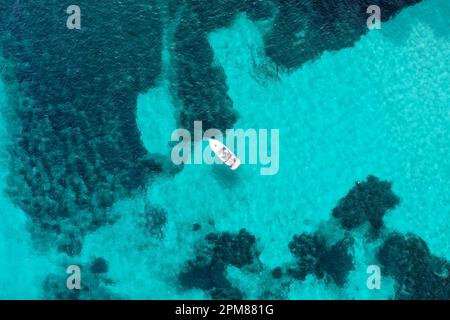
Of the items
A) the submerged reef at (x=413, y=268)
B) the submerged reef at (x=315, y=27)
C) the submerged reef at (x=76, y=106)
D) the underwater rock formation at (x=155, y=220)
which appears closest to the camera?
the submerged reef at (x=413, y=268)

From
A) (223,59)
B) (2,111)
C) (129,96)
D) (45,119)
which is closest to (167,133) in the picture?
(129,96)

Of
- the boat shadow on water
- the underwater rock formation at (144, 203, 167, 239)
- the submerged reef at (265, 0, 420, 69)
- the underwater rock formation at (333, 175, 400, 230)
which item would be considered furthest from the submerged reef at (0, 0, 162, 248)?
the underwater rock formation at (333, 175, 400, 230)

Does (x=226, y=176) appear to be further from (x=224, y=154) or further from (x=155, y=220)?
(x=155, y=220)

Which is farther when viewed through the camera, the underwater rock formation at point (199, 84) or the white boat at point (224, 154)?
the underwater rock formation at point (199, 84)

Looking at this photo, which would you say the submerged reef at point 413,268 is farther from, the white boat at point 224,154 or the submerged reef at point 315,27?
the submerged reef at point 315,27

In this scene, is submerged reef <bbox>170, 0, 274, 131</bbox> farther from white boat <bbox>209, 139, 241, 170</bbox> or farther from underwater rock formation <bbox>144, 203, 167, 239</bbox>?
underwater rock formation <bbox>144, 203, 167, 239</bbox>

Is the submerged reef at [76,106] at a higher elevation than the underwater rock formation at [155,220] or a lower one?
higher

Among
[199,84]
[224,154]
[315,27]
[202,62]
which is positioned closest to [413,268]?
[224,154]

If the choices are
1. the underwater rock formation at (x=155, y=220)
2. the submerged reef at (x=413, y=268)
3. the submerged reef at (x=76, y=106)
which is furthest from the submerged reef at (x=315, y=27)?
the submerged reef at (x=413, y=268)
